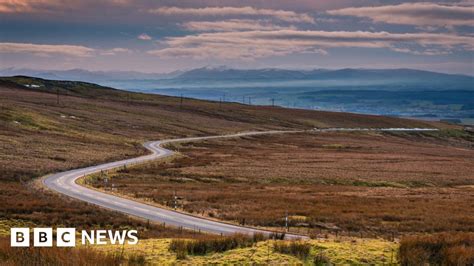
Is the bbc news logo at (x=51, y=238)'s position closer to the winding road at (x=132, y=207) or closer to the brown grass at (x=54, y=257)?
the brown grass at (x=54, y=257)

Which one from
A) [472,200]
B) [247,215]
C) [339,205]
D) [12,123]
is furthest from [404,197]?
[12,123]

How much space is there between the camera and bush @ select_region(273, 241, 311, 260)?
14.7 meters

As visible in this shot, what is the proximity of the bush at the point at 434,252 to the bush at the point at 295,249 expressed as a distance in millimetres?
2535

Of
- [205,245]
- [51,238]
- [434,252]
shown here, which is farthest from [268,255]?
[51,238]

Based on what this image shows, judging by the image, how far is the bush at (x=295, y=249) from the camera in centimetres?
1473

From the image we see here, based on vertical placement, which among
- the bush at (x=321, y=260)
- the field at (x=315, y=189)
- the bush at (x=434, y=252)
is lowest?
the field at (x=315, y=189)

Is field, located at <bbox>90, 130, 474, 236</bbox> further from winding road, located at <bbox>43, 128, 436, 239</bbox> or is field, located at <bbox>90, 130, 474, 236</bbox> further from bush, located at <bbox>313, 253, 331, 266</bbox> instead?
bush, located at <bbox>313, 253, 331, 266</bbox>

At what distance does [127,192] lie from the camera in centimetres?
4881

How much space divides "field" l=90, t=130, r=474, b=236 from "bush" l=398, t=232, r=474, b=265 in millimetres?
15748

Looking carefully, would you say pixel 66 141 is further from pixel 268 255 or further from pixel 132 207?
pixel 268 255

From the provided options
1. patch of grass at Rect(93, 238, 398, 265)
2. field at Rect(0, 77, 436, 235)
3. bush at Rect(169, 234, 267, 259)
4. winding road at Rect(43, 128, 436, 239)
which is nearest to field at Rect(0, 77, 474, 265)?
Answer: patch of grass at Rect(93, 238, 398, 265)

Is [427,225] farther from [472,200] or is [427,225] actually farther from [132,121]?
[132,121]

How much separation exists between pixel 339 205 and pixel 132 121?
12704 centimetres

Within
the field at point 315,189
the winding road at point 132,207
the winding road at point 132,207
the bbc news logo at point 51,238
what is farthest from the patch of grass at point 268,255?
the field at point 315,189
